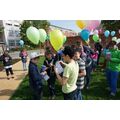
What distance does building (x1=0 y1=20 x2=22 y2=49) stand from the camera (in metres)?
59.0

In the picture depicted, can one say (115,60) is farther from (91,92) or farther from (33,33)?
(33,33)

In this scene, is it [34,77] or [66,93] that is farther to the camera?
[34,77]

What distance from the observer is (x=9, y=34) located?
6309cm

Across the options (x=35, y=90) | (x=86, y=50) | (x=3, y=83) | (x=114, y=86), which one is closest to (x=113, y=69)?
(x=114, y=86)

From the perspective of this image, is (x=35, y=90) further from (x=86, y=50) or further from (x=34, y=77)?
(x=86, y=50)

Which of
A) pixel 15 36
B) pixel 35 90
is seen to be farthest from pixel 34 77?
pixel 15 36

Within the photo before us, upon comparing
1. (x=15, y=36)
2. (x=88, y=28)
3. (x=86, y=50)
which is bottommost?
(x=15, y=36)

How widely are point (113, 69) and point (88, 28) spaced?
3217 millimetres

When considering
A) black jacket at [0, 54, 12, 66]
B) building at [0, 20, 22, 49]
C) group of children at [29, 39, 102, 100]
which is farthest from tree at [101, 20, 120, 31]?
building at [0, 20, 22, 49]

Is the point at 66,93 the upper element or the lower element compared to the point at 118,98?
upper

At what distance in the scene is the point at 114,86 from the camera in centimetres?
654

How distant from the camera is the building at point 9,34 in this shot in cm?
5904
